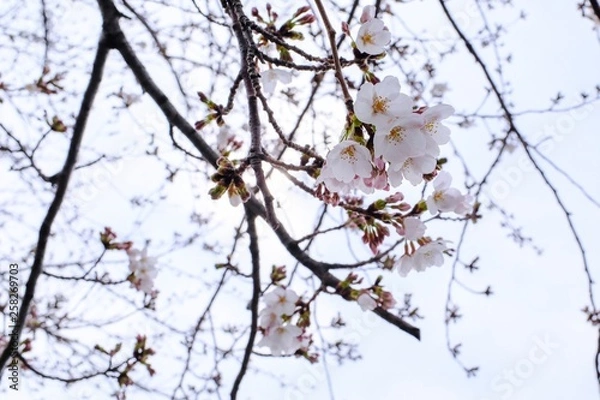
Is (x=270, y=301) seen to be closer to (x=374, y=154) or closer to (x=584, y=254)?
(x=374, y=154)

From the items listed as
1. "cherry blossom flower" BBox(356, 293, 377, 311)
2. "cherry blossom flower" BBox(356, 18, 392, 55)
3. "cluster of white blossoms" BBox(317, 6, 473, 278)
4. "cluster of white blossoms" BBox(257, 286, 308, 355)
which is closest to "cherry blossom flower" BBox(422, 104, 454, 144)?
"cluster of white blossoms" BBox(317, 6, 473, 278)

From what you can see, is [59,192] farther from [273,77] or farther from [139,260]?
[273,77]

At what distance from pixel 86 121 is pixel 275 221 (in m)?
1.54

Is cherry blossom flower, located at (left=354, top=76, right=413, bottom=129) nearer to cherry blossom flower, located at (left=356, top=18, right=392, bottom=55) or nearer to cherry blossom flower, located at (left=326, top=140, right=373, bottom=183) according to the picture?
cherry blossom flower, located at (left=326, top=140, right=373, bottom=183)

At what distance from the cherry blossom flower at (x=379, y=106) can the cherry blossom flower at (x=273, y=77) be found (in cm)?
87

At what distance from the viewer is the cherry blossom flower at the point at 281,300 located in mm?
1862

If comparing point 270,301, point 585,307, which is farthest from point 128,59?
point 585,307

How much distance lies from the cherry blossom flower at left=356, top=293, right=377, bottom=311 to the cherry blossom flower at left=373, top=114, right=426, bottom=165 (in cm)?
66

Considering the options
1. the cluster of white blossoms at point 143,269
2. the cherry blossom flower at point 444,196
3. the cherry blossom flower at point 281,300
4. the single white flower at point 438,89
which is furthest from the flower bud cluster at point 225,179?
the single white flower at point 438,89

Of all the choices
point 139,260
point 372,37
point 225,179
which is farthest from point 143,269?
point 372,37

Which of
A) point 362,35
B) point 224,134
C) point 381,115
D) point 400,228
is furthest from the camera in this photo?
point 224,134

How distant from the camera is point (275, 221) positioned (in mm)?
1267

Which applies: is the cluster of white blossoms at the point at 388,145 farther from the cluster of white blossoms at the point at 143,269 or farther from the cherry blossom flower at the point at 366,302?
the cluster of white blossoms at the point at 143,269

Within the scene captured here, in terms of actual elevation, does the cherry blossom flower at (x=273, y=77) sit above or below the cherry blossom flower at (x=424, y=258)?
above
